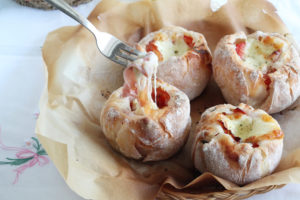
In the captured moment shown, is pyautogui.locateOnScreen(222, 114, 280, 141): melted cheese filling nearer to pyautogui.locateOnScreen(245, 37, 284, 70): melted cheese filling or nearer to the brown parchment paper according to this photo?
the brown parchment paper

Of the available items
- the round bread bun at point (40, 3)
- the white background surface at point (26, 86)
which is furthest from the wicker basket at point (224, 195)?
the round bread bun at point (40, 3)

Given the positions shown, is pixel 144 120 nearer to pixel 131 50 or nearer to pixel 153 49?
pixel 131 50

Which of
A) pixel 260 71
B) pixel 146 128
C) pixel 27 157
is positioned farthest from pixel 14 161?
pixel 260 71

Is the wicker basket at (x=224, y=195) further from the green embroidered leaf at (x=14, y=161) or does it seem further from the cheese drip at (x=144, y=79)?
the green embroidered leaf at (x=14, y=161)

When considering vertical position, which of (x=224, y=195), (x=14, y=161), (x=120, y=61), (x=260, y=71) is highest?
(x=260, y=71)

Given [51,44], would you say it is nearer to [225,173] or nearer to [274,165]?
[225,173]

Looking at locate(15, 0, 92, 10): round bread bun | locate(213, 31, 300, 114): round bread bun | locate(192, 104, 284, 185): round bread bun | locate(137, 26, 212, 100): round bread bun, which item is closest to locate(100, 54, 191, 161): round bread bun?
locate(192, 104, 284, 185): round bread bun
